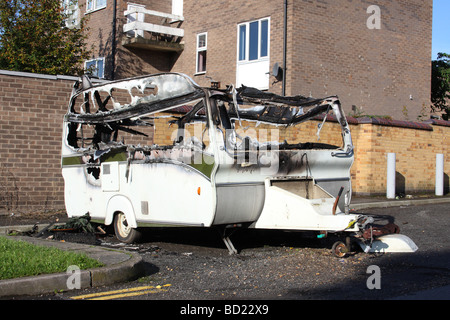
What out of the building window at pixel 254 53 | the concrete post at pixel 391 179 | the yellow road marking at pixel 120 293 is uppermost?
the building window at pixel 254 53

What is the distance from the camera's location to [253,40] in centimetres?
2177

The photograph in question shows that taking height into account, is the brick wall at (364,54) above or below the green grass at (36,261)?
above

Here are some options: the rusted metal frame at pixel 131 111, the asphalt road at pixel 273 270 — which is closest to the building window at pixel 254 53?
the rusted metal frame at pixel 131 111

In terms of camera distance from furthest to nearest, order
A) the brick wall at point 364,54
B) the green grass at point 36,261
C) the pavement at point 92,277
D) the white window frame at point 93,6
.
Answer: the white window frame at point 93,6
the brick wall at point 364,54
the green grass at point 36,261
the pavement at point 92,277

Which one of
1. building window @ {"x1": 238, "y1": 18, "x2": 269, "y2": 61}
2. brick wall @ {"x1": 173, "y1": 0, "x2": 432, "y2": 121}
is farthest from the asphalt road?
building window @ {"x1": 238, "y1": 18, "x2": 269, "y2": 61}

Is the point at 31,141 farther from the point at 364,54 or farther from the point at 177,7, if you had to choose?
the point at 177,7

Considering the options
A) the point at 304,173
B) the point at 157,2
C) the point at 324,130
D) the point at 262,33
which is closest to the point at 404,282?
the point at 304,173

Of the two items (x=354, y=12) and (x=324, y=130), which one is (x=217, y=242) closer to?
(x=324, y=130)

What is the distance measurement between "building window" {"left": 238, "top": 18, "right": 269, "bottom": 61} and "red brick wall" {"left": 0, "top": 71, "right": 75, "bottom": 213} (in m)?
9.82

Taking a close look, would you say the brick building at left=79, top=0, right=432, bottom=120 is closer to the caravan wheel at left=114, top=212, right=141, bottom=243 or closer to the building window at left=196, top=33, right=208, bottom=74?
the building window at left=196, top=33, right=208, bottom=74

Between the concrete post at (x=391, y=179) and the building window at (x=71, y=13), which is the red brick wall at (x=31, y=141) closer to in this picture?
the building window at (x=71, y=13)

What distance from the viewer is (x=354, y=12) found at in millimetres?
22094

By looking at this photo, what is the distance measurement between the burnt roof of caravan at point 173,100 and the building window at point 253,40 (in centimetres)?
1163

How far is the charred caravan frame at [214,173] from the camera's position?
25.6 ft
